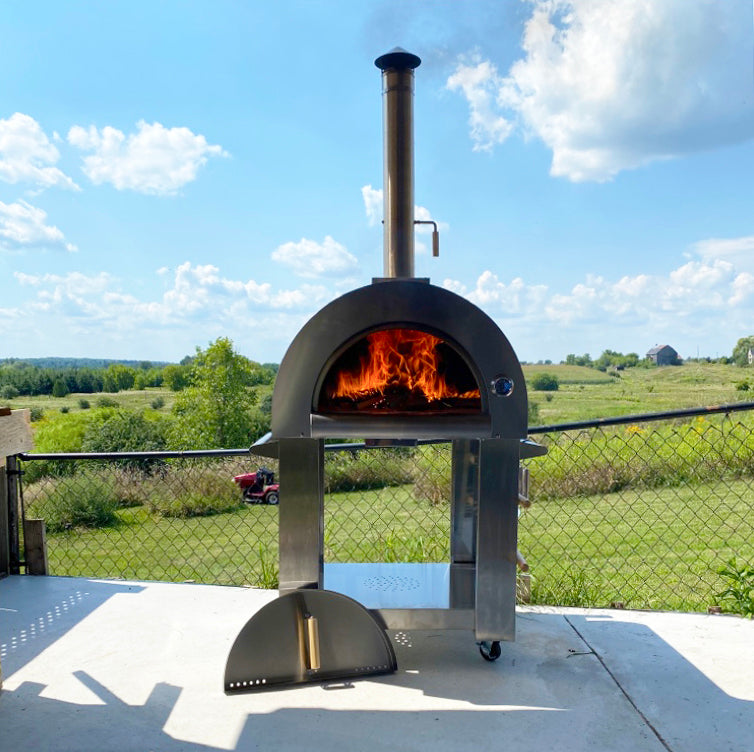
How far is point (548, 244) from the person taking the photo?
8.55 m

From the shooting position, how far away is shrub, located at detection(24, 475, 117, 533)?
253 inches

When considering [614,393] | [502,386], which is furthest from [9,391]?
[614,393]

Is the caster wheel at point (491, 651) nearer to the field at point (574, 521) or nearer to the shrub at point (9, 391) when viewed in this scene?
the field at point (574, 521)

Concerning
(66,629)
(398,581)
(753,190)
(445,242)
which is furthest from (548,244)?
(753,190)

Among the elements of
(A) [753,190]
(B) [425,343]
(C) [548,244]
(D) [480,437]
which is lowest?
(D) [480,437]

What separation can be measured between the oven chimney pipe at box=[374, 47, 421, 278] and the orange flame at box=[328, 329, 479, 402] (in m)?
0.41

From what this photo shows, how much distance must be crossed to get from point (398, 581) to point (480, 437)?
775 millimetres

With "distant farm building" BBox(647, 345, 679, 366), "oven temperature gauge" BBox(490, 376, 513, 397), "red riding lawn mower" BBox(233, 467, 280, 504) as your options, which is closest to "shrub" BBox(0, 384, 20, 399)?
"red riding lawn mower" BBox(233, 467, 280, 504)

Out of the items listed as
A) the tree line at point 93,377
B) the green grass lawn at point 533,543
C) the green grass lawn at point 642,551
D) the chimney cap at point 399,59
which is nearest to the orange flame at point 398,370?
the chimney cap at point 399,59

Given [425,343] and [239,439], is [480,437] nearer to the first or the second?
[425,343]

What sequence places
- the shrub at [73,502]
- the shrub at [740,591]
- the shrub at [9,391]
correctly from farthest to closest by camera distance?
1. the shrub at [9,391]
2. the shrub at [73,502]
3. the shrub at [740,591]

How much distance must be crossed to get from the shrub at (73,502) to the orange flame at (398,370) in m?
5.26

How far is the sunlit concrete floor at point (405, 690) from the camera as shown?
1.73 m

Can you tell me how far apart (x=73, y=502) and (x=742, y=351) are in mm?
13960
